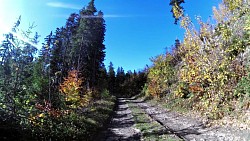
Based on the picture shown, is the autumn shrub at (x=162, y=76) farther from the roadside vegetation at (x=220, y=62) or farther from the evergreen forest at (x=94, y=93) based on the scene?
the roadside vegetation at (x=220, y=62)

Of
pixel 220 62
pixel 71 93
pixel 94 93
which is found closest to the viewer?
pixel 220 62

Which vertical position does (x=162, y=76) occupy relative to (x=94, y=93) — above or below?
above

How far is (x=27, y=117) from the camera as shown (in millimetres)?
8484

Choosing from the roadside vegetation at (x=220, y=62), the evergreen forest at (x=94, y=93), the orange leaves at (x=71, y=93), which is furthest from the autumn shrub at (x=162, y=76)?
the orange leaves at (x=71, y=93)

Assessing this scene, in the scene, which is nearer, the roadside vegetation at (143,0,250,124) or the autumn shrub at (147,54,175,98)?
the roadside vegetation at (143,0,250,124)

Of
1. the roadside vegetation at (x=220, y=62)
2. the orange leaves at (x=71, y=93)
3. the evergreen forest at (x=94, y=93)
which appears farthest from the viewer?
the orange leaves at (x=71, y=93)

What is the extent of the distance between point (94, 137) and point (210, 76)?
7.93 m

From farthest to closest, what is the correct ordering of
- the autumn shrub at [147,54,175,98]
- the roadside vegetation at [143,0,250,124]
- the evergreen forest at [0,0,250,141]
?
the autumn shrub at [147,54,175,98]
the roadside vegetation at [143,0,250,124]
the evergreen forest at [0,0,250,141]

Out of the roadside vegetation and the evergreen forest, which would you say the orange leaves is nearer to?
the evergreen forest

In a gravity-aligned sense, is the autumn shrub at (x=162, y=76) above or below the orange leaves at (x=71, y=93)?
above

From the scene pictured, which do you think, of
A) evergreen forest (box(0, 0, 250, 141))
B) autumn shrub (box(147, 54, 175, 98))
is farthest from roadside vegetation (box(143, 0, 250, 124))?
autumn shrub (box(147, 54, 175, 98))

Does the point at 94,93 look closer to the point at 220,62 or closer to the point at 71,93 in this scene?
the point at 71,93

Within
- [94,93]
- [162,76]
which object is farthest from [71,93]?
[162,76]

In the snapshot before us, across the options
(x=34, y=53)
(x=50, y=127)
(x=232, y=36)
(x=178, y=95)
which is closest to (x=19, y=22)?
(x=34, y=53)
